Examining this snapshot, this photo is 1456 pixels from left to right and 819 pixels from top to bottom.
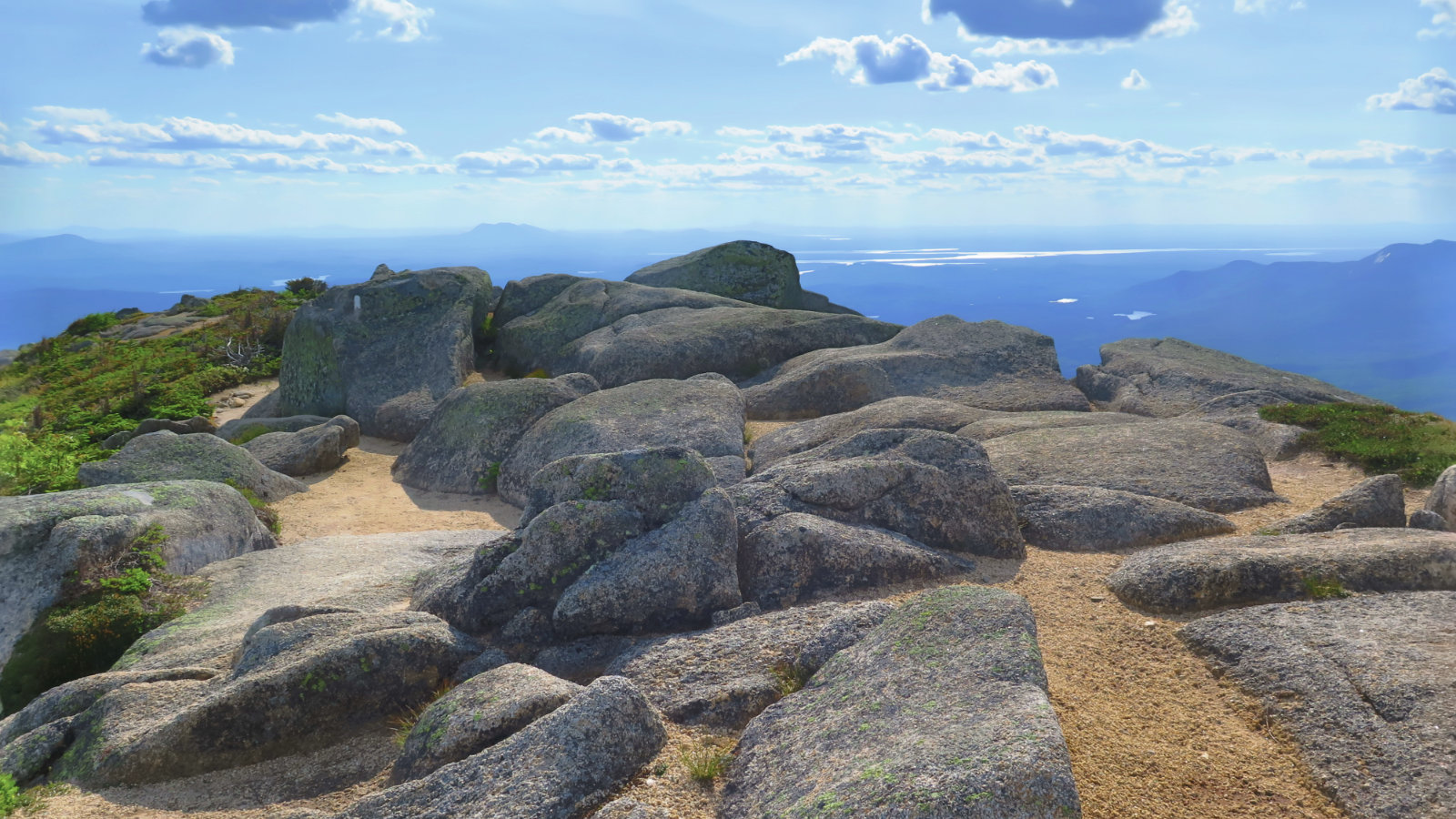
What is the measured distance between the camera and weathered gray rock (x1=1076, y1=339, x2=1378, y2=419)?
25.1 metres

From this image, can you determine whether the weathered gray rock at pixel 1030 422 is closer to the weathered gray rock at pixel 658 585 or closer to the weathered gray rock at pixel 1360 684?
the weathered gray rock at pixel 1360 684

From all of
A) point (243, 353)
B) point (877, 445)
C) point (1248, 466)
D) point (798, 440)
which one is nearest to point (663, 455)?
point (877, 445)

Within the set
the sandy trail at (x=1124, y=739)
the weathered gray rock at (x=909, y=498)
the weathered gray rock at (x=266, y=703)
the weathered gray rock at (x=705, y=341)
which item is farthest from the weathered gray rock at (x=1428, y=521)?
the weathered gray rock at (x=705, y=341)

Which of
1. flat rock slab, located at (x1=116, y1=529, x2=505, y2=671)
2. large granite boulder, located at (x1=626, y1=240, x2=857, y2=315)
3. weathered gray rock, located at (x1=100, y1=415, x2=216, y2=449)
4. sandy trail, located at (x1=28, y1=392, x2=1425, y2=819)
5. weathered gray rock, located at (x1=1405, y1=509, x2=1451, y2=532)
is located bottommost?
flat rock slab, located at (x1=116, y1=529, x2=505, y2=671)

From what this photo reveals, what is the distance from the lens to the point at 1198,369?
88.4ft

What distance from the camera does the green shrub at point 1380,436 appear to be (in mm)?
18250

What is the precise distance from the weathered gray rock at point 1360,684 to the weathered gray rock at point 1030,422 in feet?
34.0

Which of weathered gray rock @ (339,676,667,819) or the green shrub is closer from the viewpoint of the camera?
weathered gray rock @ (339,676,667,819)

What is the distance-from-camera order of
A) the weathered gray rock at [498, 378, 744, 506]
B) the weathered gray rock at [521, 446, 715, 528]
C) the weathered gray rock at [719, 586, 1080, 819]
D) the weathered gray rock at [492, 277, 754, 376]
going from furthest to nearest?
the weathered gray rock at [492, 277, 754, 376]
the weathered gray rock at [498, 378, 744, 506]
the weathered gray rock at [521, 446, 715, 528]
the weathered gray rock at [719, 586, 1080, 819]

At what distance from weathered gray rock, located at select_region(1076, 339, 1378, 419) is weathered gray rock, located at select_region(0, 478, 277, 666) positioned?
82.2 feet

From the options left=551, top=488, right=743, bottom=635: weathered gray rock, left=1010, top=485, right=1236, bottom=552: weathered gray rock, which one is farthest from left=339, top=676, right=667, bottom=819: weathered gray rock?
left=1010, top=485, right=1236, bottom=552: weathered gray rock

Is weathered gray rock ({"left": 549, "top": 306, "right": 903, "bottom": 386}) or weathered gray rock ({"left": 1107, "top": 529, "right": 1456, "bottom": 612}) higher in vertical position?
weathered gray rock ({"left": 549, "top": 306, "right": 903, "bottom": 386})

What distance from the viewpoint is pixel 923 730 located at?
7137 mm

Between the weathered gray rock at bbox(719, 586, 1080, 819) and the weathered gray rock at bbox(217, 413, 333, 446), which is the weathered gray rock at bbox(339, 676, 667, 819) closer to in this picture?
the weathered gray rock at bbox(719, 586, 1080, 819)
